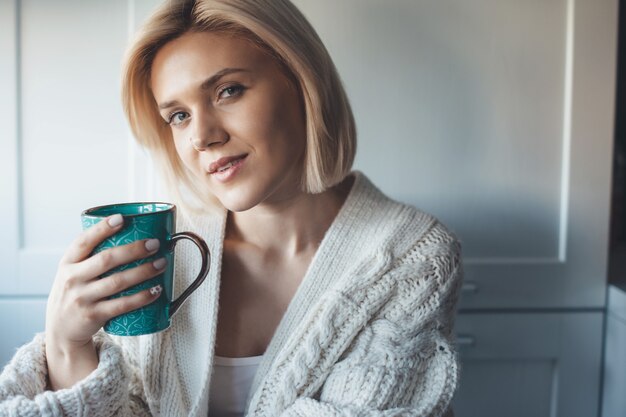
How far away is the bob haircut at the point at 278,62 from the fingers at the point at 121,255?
34cm

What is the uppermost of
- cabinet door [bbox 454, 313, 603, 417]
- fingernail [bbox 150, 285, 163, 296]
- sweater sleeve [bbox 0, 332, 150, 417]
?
fingernail [bbox 150, 285, 163, 296]

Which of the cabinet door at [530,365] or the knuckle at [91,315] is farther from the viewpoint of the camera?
the cabinet door at [530,365]

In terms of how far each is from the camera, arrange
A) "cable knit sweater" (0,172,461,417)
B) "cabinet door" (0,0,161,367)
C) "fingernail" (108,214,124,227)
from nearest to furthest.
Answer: "fingernail" (108,214,124,227) → "cable knit sweater" (0,172,461,417) → "cabinet door" (0,0,161,367)

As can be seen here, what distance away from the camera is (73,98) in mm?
1106

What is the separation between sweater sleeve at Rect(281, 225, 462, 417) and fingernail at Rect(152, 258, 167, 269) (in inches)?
10.9

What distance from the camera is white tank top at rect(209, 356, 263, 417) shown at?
0.87 m

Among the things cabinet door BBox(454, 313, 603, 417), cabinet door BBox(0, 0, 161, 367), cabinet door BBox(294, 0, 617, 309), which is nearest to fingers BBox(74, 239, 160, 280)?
cabinet door BBox(0, 0, 161, 367)

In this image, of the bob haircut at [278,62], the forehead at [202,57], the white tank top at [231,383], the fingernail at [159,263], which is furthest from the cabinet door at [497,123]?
the fingernail at [159,263]

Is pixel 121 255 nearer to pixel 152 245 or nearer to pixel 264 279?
pixel 152 245

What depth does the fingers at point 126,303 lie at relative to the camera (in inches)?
24.5

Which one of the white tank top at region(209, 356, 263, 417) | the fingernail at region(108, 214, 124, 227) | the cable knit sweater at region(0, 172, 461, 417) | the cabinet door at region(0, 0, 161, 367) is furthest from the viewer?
the cabinet door at region(0, 0, 161, 367)

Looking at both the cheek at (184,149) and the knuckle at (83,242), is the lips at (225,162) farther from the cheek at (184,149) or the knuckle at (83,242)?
the knuckle at (83,242)

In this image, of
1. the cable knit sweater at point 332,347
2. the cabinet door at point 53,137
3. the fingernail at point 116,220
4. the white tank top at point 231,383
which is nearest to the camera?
the fingernail at point 116,220

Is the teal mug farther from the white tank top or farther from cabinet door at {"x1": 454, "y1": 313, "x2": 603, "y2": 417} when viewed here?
cabinet door at {"x1": 454, "y1": 313, "x2": 603, "y2": 417}
